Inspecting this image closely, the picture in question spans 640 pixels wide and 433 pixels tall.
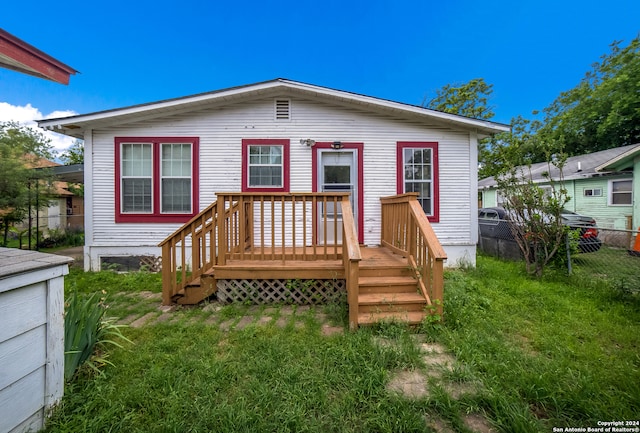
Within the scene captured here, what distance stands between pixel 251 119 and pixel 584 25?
30120mm

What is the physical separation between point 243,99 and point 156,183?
2.60 m

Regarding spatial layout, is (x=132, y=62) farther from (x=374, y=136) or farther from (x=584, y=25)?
(x=584, y=25)

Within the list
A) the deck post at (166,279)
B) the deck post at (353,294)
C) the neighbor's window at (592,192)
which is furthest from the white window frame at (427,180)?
the neighbor's window at (592,192)

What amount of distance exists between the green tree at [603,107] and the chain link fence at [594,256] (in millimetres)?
13384

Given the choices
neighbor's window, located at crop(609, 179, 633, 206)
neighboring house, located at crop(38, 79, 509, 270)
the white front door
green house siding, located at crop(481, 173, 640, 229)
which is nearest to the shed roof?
neighboring house, located at crop(38, 79, 509, 270)

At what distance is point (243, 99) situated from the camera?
18.7 feet

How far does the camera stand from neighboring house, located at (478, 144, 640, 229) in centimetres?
962

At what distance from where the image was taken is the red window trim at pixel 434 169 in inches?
228

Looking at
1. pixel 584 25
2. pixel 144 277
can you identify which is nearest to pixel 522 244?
pixel 144 277

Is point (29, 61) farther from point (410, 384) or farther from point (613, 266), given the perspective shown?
point (613, 266)

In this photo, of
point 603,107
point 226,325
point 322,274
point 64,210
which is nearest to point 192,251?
point 226,325

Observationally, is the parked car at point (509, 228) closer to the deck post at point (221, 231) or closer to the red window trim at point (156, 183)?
the deck post at point (221, 231)

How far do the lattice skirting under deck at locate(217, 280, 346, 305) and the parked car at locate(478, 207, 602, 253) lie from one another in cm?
429

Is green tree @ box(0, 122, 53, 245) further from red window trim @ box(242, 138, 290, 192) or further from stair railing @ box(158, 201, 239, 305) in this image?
stair railing @ box(158, 201, 239, 305)
